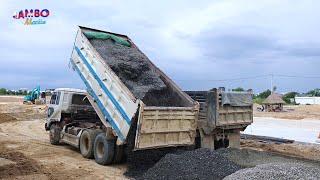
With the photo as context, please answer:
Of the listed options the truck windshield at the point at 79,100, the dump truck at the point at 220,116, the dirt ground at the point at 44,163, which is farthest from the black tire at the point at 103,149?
the truck windshield at the point at 79,100

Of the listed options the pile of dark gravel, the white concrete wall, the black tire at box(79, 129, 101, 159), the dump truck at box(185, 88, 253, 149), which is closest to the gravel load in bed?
the pile of dark gravel

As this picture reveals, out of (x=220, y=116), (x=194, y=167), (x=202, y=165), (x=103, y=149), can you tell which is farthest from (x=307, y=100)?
(x=194, y=167)

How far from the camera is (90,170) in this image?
36.7 ft

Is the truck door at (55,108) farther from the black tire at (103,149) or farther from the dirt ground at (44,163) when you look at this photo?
the black tire at (103,149)

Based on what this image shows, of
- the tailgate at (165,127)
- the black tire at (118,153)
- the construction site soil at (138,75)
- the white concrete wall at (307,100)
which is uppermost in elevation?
the white concrete wall at (307,100)

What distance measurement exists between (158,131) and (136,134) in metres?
0.70

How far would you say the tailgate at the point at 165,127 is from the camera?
10.5m

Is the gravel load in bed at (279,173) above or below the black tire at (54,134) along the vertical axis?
below

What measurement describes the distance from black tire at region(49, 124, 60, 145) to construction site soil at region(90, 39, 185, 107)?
4189mm

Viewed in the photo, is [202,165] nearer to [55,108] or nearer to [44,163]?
[44,163]

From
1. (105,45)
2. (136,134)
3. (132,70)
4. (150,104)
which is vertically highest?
(105,45)

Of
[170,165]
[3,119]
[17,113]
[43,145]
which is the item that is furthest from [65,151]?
[17,113]

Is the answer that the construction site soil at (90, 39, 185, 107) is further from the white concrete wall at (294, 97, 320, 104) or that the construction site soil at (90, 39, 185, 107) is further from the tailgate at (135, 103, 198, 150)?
the white concrete wall at (294, 97, 320, 104)

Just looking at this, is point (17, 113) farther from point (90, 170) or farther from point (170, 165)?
point (170, 165)
